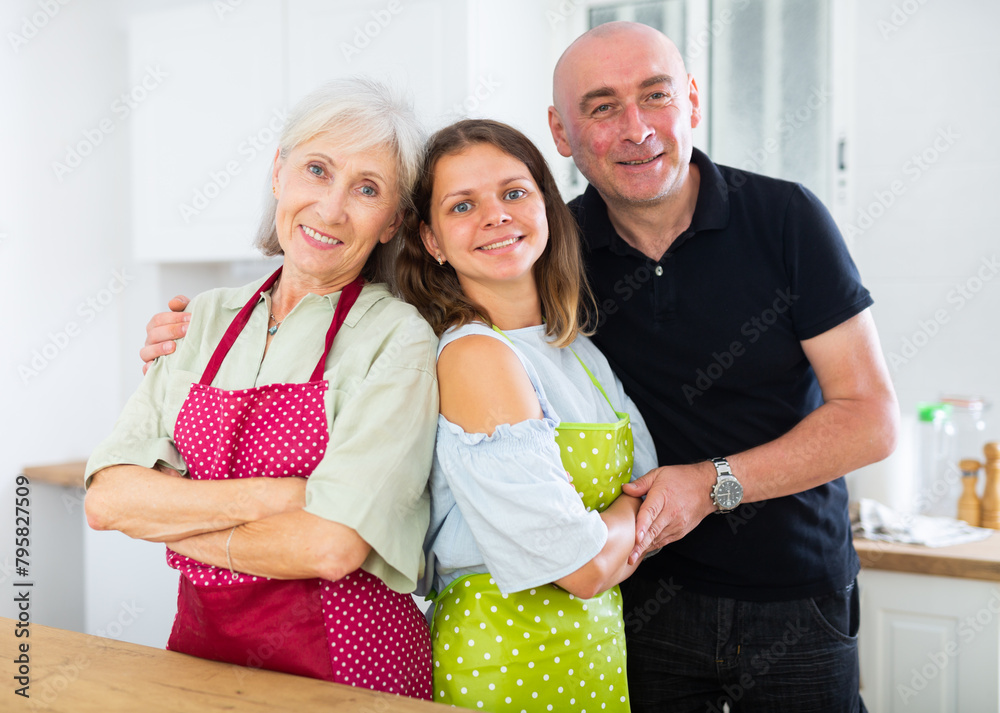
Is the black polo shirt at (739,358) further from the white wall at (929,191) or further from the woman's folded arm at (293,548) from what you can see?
the white wall at (929,191)

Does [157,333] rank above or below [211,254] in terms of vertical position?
below

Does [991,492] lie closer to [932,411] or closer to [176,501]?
[932,411]

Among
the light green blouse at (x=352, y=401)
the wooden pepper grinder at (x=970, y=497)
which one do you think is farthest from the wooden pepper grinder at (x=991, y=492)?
the light green blouse at (x=352, y=401)

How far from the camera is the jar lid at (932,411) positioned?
6.70 ft

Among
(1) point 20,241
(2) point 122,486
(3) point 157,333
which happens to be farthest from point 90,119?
(2) point 122,486

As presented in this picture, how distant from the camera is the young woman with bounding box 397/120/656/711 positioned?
40.1 inches

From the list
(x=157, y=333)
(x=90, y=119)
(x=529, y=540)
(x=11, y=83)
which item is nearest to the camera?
(x=529, y=540)

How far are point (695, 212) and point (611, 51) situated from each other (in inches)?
12.3

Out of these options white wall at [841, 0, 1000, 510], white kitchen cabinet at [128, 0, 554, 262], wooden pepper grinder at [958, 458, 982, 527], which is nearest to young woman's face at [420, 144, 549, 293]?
white kitchen cabinet at [128, 0, 554, 262]

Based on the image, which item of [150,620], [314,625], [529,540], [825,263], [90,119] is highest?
[90,119]

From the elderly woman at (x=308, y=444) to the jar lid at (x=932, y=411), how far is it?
1.52m

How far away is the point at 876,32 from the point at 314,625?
2.12 metres

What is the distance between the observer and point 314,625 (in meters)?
1.03

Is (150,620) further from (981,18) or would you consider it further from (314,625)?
(981,18)
